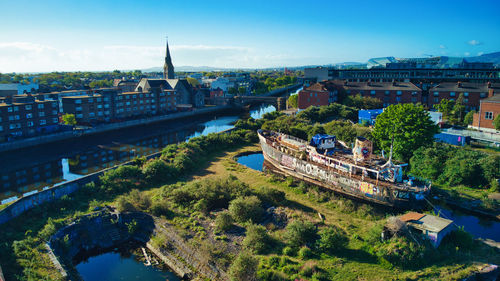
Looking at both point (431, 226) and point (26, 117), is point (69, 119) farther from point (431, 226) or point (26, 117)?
point (431, 226)

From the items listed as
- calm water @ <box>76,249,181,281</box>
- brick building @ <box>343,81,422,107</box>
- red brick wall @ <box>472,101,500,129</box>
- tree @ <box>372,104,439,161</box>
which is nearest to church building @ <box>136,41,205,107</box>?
brick building @ <box>343,81,422,107</box>

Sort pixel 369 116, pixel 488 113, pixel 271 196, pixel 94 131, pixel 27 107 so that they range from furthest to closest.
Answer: pixel 94 131 → pixel 369 116 → pixel 27 107 → pixel 488 113 → pixel 271 196

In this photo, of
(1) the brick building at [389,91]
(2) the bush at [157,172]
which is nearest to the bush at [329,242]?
(2) the bush at [157,172]

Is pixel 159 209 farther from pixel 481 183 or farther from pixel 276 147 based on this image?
pixel 481 183

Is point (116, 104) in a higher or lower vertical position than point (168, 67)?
lower

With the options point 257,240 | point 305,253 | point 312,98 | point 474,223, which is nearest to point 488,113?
point 474,223

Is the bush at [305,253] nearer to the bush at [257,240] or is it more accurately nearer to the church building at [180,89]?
the bush at [257,240]

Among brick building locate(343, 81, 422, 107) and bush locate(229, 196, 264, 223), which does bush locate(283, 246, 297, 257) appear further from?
brick building locate(343, 81, 422, 107)
